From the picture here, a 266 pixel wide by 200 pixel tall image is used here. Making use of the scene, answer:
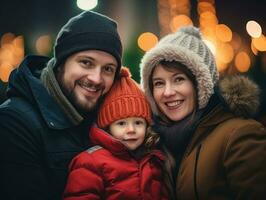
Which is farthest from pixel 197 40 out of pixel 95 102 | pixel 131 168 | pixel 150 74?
pixel 131 168

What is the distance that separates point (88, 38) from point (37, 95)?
0.60 metres

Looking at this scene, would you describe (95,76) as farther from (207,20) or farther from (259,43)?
(207,20)

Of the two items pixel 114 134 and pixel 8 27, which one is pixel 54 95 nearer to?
pixel 114 134

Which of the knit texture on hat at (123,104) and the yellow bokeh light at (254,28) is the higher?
the yellow bokeh light at (254,28)

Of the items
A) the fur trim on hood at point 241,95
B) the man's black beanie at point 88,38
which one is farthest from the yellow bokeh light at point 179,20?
the fur trim on hood at point 241,95

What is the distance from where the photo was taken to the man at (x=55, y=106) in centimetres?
A: 260

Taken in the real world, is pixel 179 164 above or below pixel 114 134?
below

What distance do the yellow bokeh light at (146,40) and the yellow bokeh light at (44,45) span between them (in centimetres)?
183

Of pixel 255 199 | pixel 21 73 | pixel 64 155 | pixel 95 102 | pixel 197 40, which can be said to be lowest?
pixel 255 199

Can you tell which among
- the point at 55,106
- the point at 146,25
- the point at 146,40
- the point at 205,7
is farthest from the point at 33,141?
the point at 205,7

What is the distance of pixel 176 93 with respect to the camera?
121 inches

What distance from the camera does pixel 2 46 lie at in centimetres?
968

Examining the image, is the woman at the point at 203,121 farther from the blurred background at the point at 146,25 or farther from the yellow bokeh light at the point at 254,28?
the yellow bokeh light at the point at 254,28

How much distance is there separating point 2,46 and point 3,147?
7627mm
